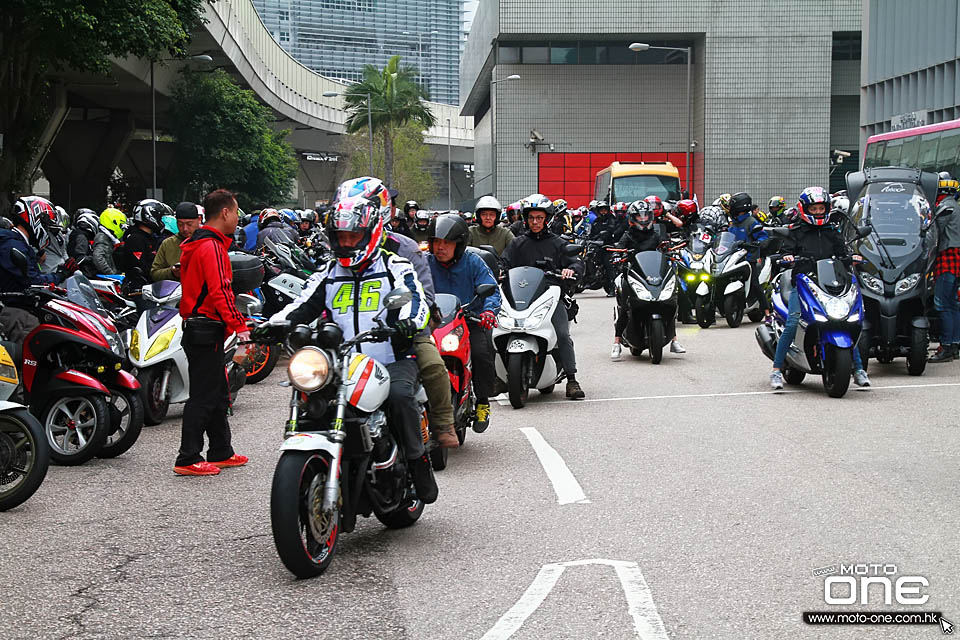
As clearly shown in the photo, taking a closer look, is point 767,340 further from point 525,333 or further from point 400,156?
point 400,156

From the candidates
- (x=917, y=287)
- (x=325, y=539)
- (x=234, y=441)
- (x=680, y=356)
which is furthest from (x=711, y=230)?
(x=325, y=539)

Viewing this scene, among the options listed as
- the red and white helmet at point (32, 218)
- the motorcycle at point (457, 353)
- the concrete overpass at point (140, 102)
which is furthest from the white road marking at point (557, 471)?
the concrete overpass at point (140, 102)

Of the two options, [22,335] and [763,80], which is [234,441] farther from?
[763,80]

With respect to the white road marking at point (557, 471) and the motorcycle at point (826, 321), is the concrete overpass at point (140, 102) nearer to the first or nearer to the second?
the motorcycle at point (826, 321)

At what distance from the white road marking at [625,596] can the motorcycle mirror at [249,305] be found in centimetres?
255

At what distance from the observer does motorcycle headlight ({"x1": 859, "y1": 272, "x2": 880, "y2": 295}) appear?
13281 millimetres

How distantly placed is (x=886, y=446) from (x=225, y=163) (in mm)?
43828

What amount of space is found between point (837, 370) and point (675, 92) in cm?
5606

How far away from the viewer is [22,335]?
895 cm

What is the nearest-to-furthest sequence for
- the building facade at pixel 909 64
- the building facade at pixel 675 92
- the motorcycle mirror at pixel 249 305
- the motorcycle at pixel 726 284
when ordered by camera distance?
the motorcycle mirror at pixel 249 305, the motorcycle at pixel 726 284, the building facade at pixel 909 64, the building facade at pixel 675 92

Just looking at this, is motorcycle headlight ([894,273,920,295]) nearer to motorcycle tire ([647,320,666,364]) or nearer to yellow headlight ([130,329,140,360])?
motorcycle tire ([647,320,666,364])

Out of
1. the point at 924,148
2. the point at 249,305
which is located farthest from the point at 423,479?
the point at 924,148

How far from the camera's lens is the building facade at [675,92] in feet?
203

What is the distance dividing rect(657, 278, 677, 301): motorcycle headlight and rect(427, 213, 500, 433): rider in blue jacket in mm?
5253
